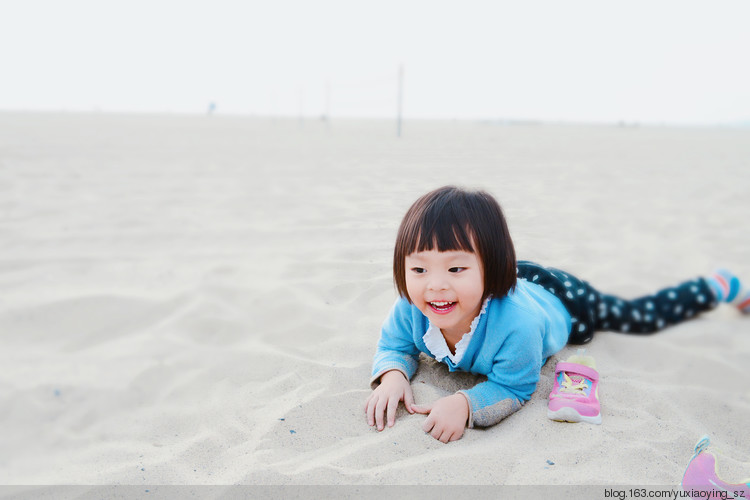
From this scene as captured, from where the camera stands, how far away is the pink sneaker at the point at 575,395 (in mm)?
1739

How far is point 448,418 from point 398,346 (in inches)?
17.2

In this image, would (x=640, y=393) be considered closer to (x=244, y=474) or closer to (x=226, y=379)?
(x=244, y=474)

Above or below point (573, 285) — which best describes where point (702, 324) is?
below

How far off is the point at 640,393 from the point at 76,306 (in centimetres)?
259

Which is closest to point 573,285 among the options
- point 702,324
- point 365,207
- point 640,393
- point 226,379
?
point 640,393

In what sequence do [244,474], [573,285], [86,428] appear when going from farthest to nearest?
1. [573,285]
2. [86,428]
3. [244,474]

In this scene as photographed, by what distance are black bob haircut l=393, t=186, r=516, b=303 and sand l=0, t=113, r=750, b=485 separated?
514 mm

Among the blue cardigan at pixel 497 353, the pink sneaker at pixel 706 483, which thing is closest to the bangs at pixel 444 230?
the blue cardigan at pixel 497 353

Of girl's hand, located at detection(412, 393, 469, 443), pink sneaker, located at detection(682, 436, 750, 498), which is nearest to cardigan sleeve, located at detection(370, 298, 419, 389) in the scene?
girl's hand, located at detection(412, 393, 469, 443)

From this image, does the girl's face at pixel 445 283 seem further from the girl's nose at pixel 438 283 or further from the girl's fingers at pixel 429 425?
the girl's fingers at pixel 429 425

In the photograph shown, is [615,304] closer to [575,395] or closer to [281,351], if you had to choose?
[575,395]

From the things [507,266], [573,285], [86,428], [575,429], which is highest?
[507,266]

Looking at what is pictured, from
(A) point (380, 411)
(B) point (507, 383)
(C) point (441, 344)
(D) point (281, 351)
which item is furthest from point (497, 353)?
(D) point (281, 351)

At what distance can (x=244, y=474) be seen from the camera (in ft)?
5.09
